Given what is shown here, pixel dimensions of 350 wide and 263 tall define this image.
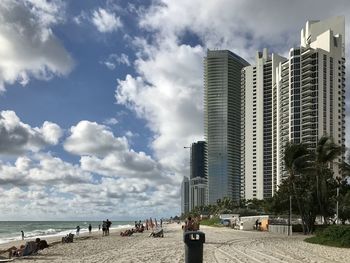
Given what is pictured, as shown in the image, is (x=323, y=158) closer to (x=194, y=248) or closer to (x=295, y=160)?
(x=295, y=160)

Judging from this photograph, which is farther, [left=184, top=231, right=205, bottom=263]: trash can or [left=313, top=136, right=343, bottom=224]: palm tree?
[left=313, top=136, right=343, bottom=224]: palm tree

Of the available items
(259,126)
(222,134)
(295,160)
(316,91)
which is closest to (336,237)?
(295,160)

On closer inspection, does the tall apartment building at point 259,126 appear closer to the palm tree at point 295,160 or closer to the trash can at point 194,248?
the palm tree at point 295,160

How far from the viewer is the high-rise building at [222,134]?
17300cm

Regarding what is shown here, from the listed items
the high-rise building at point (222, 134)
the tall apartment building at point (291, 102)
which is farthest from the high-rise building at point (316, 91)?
the high-rise building at point (222, 134)

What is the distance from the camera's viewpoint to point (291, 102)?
125 m

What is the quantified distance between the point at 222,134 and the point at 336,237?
149m

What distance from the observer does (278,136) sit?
135000 mm

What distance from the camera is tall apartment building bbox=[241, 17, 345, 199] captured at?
120312 millimetres

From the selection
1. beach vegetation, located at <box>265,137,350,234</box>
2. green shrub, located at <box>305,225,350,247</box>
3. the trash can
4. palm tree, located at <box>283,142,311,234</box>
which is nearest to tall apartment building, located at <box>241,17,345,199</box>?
beach vegetation, located at <box>265,137,350,234</box>

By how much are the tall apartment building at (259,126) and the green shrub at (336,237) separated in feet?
370

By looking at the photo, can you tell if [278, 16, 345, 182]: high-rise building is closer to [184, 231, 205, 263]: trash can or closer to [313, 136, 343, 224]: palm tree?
[313, 136, 343, 224]: palm tree

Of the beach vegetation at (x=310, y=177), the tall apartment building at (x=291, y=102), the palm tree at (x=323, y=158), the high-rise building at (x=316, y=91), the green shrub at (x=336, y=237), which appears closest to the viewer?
the green shrub at (x=336, y=237)

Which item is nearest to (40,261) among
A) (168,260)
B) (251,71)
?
(168,260)
